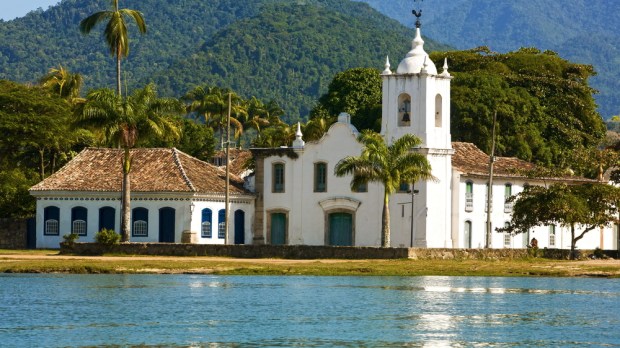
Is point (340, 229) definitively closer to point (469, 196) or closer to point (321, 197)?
point (321, 197)

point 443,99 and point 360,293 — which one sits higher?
point 443,99

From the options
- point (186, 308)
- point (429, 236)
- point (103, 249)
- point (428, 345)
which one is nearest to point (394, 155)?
point (429, 236)

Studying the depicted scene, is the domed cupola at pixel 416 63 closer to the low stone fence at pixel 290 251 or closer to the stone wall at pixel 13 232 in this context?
the low stone fence at pixel 290 251

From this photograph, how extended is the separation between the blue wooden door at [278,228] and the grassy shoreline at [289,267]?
11237 mm

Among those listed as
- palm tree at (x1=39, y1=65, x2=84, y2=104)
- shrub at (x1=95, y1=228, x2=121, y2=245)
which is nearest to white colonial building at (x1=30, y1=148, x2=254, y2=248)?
shrub at (x1=95, y1=228, x2=121, y2=245)

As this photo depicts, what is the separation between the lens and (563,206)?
65.8 m

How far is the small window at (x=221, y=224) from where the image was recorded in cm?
7369

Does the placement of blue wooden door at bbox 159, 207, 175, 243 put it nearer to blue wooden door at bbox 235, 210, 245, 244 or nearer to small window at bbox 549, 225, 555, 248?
blue wooden door at bbox 235, 210, 245, 244

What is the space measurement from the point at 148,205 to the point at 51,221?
16.3 ft

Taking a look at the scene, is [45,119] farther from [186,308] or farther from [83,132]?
[186,308]

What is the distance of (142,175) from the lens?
74000 mm

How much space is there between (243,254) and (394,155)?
8087 millimetres

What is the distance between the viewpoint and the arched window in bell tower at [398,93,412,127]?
70.0 meters

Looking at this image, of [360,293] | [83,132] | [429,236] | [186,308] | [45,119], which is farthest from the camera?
[83,132]
